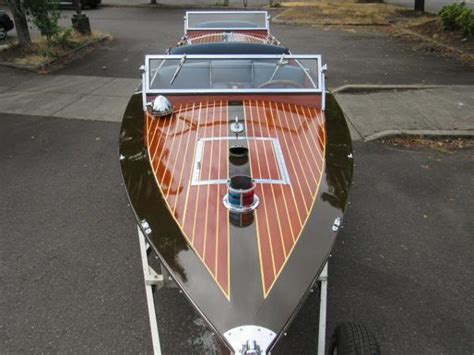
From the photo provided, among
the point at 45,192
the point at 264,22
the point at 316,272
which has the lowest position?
the point at 45,192

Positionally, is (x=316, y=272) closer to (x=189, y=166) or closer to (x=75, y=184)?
(x=189, y=166)

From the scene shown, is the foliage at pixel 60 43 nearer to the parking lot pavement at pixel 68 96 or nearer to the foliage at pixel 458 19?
the parking lot pavement at pixel 68 96

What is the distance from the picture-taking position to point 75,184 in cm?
483

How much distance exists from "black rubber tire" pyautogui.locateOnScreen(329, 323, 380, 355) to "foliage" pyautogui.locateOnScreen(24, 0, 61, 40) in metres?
10.2

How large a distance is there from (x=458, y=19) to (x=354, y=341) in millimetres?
12229

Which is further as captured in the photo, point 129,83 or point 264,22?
point 129,83

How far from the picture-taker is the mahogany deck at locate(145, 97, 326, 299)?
2.40m

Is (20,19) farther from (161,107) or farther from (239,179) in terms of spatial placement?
(239,179)

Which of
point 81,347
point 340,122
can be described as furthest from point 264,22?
point 81,347

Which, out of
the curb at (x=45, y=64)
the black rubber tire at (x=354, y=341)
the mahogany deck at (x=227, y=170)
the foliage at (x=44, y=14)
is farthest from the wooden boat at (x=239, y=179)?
the foliage at (x=44, y=14)

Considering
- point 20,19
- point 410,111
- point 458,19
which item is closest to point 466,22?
point 458,19

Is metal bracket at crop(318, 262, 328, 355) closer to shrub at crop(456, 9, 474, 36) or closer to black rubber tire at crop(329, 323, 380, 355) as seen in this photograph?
black rubber tire at crop(329, 323, 380, 355)

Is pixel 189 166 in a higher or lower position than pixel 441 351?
higher

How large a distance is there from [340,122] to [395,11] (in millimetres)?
16297
